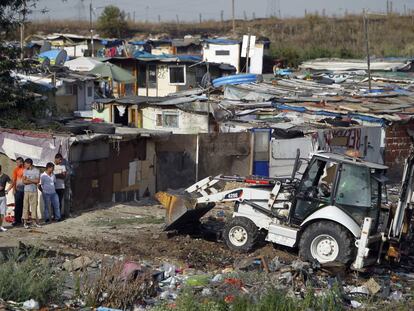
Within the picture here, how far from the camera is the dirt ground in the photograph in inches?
580

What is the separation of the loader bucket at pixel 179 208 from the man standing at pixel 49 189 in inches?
104

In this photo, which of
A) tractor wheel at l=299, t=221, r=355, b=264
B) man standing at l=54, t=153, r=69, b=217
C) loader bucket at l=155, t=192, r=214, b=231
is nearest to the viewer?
tractor wheel at l=299, t=221, r=355, b=264

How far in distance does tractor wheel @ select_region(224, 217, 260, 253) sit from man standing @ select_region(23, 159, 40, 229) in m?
4.38

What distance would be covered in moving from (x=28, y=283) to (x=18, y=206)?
6762mm

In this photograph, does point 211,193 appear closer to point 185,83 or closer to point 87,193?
point 87,193

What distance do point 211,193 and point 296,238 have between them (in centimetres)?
248

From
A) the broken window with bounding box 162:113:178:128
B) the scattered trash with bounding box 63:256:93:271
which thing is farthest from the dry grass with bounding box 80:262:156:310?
the broken window with bounding box 162:113:178:128

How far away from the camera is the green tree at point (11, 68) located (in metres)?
20.9

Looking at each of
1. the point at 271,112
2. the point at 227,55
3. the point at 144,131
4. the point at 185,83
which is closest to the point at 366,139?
the point at 271,112

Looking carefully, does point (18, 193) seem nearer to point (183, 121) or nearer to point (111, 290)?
point (111, 290)

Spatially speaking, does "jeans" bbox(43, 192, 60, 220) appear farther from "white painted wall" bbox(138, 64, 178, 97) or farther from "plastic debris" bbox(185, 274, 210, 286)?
"white painted wall" bbox(138, 64, 178, 97)

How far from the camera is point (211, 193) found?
1628cm

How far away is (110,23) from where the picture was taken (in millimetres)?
72500

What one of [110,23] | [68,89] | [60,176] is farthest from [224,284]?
[110,23]
